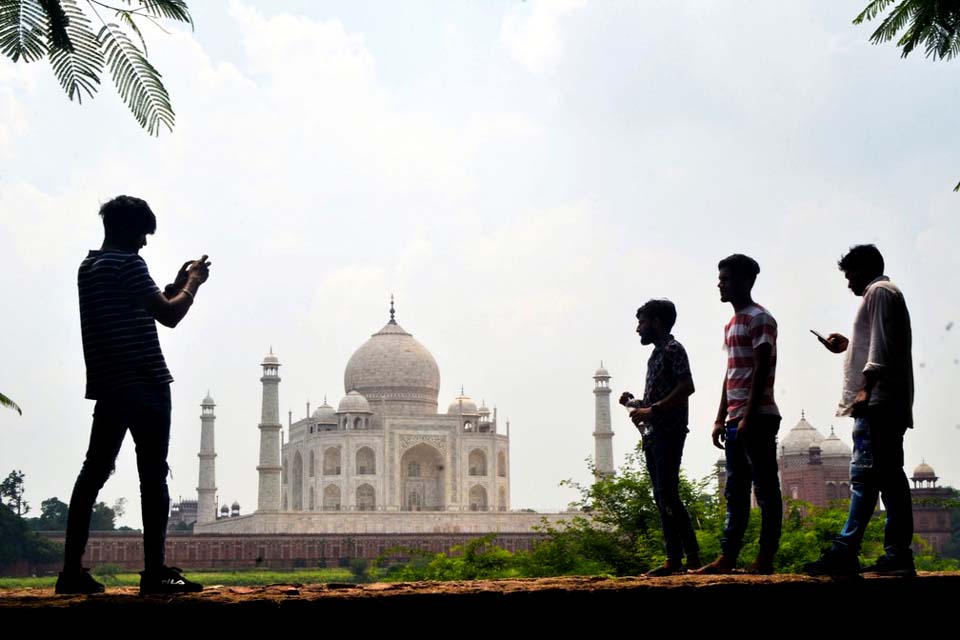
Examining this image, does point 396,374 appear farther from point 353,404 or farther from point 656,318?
point 656,318

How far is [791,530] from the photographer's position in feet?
44.2

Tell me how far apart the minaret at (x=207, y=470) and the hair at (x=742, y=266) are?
41.6 m

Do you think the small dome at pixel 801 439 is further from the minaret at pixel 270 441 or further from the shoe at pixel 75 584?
the shoe at pixel 75 584

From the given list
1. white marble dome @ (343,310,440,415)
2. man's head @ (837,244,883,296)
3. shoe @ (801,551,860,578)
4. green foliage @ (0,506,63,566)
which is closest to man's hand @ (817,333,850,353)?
man's head @ (837,244,883,296)

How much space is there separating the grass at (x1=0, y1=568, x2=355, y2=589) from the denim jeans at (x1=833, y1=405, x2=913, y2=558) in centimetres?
2881

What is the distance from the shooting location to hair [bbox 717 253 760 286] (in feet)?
16.2

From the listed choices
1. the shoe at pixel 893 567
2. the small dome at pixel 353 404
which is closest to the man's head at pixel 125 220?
the shoe at pixel 893 567

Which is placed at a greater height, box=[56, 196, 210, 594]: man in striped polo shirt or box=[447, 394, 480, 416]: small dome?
box=[447, 394, 480, 416]: small dome

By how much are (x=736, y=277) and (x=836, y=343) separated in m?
0.50

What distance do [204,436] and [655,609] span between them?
4359 cm

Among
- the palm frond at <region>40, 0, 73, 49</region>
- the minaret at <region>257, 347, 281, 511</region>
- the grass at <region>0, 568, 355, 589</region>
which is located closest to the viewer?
the palm frond at <region>40, 0, 73, 49</region>

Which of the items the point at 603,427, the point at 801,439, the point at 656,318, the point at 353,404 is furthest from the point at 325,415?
the point at 656,318

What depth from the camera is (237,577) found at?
115 feet

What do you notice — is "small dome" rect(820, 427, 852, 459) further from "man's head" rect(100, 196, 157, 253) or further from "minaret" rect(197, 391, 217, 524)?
"man's head" rect(100, 196, 157, 253)
